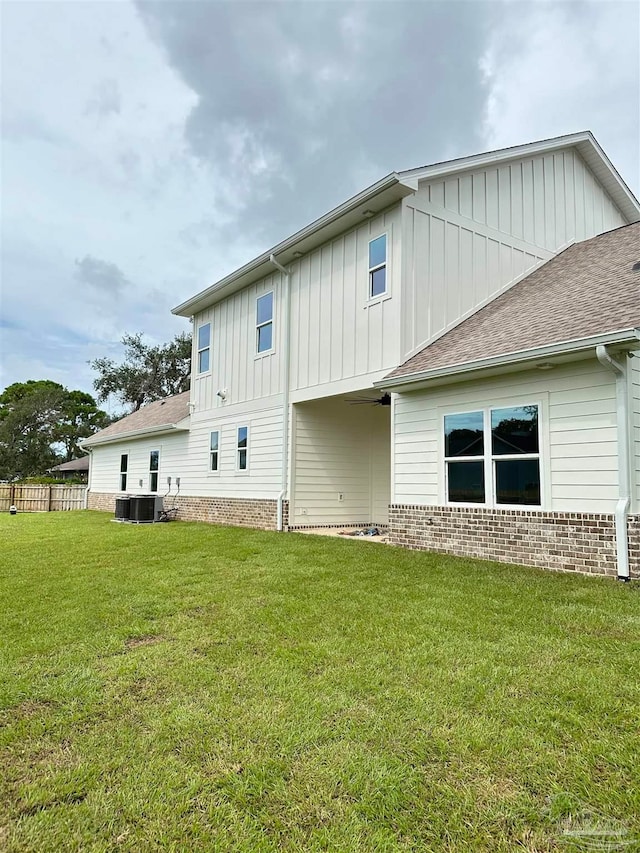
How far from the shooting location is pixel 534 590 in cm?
518

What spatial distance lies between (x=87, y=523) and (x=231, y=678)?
11932mm

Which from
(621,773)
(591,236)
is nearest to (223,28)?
(591,236)

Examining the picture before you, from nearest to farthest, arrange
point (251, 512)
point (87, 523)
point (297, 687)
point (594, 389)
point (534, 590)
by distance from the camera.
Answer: point (297, 687)
point (534, 590)
point (594, 389)
point (251, 512)
point (87, 523)

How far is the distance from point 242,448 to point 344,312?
4.48 metres

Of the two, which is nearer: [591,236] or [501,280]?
[501,280]

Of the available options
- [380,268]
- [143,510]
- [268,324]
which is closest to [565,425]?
[380,268]

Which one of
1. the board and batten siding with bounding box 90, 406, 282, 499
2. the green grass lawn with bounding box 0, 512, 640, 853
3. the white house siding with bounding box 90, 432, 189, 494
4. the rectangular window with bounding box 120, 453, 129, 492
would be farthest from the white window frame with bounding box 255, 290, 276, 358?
the rectangular window with bounding box 120, 453, 129, 492

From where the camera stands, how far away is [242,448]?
12445mm

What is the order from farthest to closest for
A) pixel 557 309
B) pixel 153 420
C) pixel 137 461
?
pixel 137 461, pixel 153 420, pixel 557 309

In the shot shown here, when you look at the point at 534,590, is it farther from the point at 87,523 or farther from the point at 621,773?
the point at 87,523

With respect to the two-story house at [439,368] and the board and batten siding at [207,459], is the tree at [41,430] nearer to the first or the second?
the board and batten siding at [207,459]

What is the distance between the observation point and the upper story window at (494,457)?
671 centimetres

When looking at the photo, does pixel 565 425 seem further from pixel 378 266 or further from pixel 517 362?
pixel 378 266

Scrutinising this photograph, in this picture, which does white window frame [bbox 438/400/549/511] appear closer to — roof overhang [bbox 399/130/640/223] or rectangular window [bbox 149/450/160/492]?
roof overhang [bbox 399/130/640/223]
